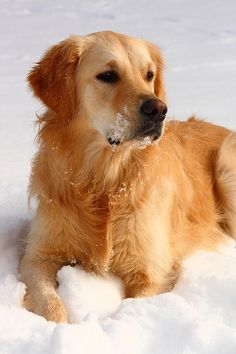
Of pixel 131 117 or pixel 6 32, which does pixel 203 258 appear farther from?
pixel 6 32

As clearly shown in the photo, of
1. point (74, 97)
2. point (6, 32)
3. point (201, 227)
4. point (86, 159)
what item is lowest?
point (6, 32)

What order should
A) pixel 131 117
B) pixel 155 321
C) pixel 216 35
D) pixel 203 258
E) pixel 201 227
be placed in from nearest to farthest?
1. pixel 155 321
2. pixel 131 117
3. pixel 203 258
4. pixel 201 227
5. pixel 216 35

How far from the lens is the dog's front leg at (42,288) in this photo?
291cm

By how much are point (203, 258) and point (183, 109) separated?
10.7 feet

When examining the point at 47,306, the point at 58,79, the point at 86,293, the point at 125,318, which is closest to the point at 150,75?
the point at 58,79

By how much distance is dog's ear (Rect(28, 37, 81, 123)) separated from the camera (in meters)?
3.37

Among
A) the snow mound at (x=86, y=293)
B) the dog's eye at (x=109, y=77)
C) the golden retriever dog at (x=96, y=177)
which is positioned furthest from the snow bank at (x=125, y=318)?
the dog's eye at (x=109, y=77)

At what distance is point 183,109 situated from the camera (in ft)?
22.0

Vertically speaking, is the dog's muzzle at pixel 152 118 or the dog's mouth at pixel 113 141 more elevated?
the dog's muzzle at pixel 152 118

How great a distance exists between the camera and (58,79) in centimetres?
344

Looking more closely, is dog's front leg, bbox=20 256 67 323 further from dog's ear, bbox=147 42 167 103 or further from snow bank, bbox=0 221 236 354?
dog's ear, bbox=147 42 167 103

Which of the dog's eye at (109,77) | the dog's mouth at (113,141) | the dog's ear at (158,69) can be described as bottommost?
the dog's mouth at (113,141)

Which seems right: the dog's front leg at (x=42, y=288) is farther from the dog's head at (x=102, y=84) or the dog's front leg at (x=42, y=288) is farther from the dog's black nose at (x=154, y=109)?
the dog's black nose at (x=154, y=109)

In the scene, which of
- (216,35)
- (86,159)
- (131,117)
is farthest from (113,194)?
(216,35)
